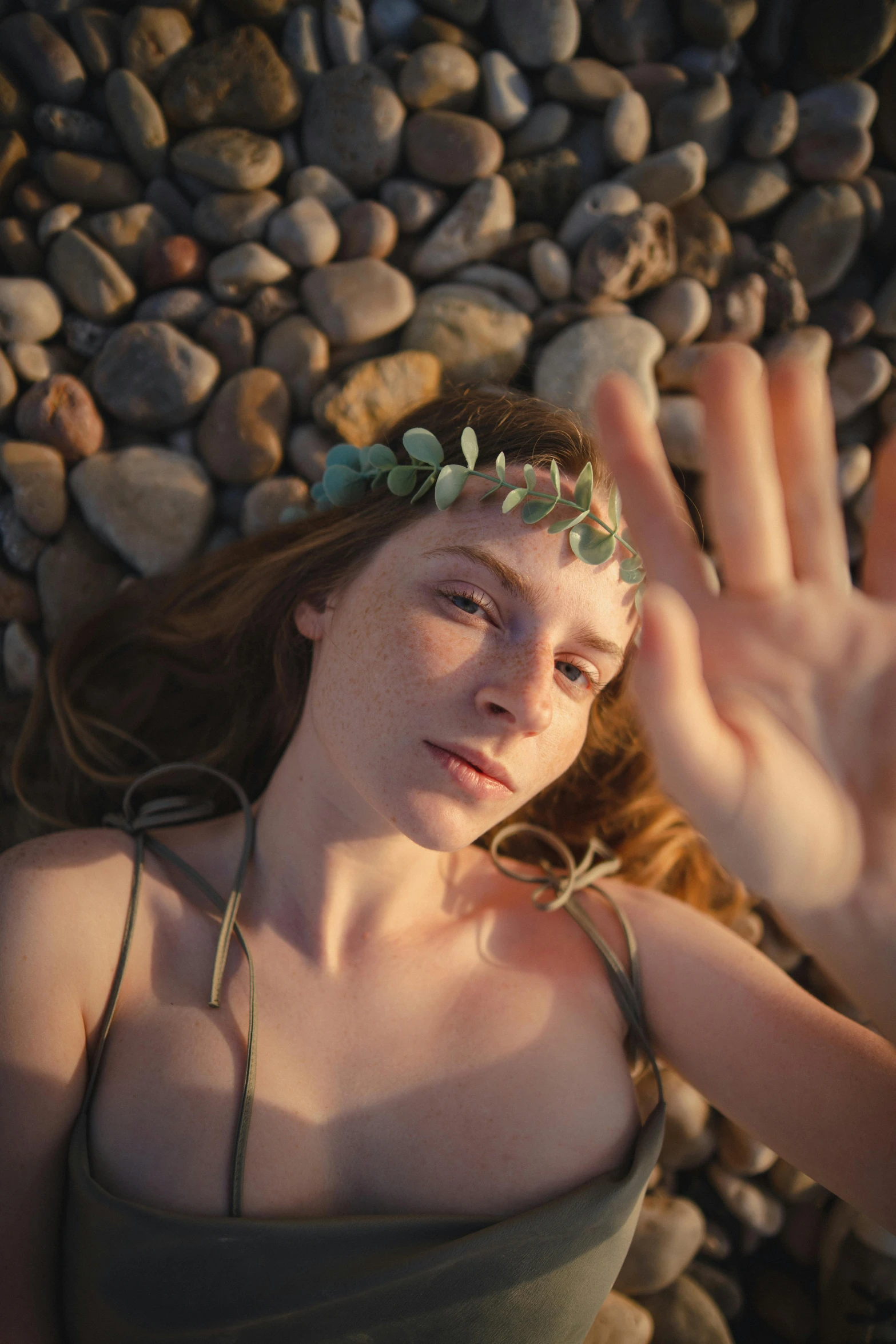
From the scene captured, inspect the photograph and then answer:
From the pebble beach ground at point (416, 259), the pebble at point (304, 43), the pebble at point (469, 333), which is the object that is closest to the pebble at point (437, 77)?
the pebble beach ground at point (416, 259)

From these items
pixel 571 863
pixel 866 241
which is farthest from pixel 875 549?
pixel 866 241

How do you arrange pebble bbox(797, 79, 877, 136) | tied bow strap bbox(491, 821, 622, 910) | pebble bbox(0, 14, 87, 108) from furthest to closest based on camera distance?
Result: 1. pebble bbox(797, 79, 877, 136)
2. pebble bbox(0, 14, 87, 108)
3. tied bow strap bbox(491, 821, 622, 910)

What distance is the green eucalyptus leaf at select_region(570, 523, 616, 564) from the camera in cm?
152

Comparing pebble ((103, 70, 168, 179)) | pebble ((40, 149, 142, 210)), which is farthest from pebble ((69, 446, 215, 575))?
pebble ((103, 70, 168, 179))

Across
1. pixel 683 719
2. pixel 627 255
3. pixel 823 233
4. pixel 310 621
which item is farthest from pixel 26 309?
pixel 823 233

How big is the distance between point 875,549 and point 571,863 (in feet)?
3.29

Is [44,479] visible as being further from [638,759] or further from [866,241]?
[866,241]

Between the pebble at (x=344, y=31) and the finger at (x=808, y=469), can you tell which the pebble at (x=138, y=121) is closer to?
the pebble at (x=344, y=31)

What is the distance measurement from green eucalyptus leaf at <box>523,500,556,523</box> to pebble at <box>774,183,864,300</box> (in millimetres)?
1572

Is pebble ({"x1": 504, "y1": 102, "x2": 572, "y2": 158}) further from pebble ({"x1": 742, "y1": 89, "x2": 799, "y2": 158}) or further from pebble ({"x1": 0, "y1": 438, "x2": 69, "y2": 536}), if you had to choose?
pebble ({"x1": 0, "y1": 438, "x2": 69, "y2": 536})

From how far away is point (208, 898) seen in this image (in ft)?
5.94

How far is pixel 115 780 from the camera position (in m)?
2.14

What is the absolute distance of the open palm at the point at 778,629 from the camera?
1.09m

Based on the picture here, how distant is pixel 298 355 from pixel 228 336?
0.20 metres
